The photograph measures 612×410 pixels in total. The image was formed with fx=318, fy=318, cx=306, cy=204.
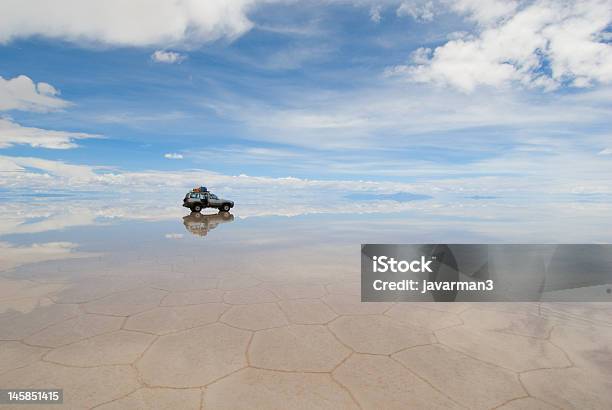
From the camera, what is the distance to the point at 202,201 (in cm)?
2292

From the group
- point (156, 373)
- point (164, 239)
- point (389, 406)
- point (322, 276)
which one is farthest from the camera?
point (164, 239)

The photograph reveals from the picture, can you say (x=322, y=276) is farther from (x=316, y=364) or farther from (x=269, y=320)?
(x=316, y=364)

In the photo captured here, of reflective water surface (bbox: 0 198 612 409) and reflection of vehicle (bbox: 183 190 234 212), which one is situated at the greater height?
reflection of vehicle (bbox: 183 190 234 212)

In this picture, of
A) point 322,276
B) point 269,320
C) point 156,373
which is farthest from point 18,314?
point 322,276

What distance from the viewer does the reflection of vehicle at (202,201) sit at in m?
22.4

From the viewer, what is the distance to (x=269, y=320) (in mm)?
4328

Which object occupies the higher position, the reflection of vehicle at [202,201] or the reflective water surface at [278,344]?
the reflection of vehicle at [202,201]

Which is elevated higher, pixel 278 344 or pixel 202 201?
pixel 202 201

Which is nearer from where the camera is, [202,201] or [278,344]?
[278,344]

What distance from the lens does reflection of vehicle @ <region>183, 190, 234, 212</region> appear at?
881 inches

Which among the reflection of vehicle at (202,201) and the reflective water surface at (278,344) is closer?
the reflective water surface at (278,344)

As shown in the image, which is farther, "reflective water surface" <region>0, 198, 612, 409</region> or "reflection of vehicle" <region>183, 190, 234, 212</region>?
"reflection of vehicle" <region>183, 190, 234, 212</region>

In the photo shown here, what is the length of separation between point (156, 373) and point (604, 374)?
14.2 feet

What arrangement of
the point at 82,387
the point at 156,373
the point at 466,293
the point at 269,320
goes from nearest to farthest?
the point at 82,387
the point at 156,373
the point at 269,320
the point at 466,293
